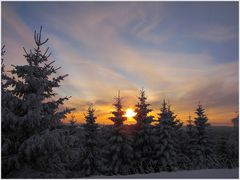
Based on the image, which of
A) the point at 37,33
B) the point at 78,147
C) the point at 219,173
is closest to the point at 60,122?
the point at 78,147

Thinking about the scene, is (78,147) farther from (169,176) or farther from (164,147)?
(164,147)

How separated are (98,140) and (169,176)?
925 inches

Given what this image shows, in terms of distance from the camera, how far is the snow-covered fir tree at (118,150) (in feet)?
87.8

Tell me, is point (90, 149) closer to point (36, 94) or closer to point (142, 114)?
point (142, 114)

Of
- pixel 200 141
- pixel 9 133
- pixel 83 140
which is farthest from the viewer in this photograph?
pixel 200 141

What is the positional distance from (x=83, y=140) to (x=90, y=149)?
131 inches

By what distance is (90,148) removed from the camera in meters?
29.1

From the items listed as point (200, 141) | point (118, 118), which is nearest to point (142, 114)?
point (118, 118)

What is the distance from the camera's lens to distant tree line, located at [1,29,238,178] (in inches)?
416

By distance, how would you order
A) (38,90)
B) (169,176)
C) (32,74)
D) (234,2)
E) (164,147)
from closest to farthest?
(169,176), (234,2), (38,90), (32,74), (164,147)

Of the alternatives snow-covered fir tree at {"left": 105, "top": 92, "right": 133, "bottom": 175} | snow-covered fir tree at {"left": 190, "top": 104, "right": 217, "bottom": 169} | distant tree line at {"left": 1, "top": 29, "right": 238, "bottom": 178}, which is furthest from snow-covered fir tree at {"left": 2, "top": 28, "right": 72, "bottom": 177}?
snow-covered fir tree at {"left": 190, "top": 104, "right": 217, "bottom": 169}

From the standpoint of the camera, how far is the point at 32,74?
12320 mm

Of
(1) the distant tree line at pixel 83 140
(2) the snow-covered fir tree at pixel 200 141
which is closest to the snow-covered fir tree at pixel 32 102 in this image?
(1) the distant tree line at pixel 83 140

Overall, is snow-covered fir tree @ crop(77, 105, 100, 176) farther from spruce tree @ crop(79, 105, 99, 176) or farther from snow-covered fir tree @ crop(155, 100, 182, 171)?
snow-covered fir tree @ crop(155, 100, 182, 171)
